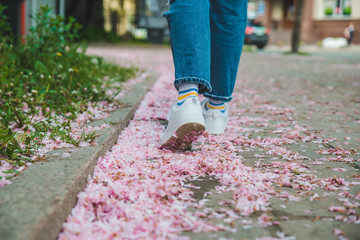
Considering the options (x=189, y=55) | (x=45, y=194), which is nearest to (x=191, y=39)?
(x=189, y=55)

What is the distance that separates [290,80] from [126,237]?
530cm

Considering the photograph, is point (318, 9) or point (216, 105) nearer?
point (216, 105)

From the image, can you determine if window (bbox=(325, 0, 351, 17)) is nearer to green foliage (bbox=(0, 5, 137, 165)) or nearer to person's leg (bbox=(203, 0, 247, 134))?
green foliage (bbox=(0, 5, 137, 165))

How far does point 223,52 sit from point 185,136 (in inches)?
24.9

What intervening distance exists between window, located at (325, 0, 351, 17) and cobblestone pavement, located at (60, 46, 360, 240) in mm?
31177

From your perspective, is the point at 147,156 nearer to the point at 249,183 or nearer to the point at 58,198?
the point at 249,183

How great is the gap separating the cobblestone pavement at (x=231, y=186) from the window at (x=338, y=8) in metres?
31.2

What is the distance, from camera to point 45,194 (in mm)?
1268

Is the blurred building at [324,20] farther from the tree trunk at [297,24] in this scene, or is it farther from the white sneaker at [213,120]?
the white sneaker at [213,120]

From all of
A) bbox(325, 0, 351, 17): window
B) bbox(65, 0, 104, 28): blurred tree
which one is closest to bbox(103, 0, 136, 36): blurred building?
bbox(65, 0, 104, 28): blurred tree

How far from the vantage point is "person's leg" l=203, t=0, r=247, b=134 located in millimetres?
2217

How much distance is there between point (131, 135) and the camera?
2412 mm

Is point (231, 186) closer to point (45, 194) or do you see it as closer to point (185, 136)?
point (185, 136)

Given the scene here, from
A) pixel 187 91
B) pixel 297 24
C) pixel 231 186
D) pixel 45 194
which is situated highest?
pixel 297 24
